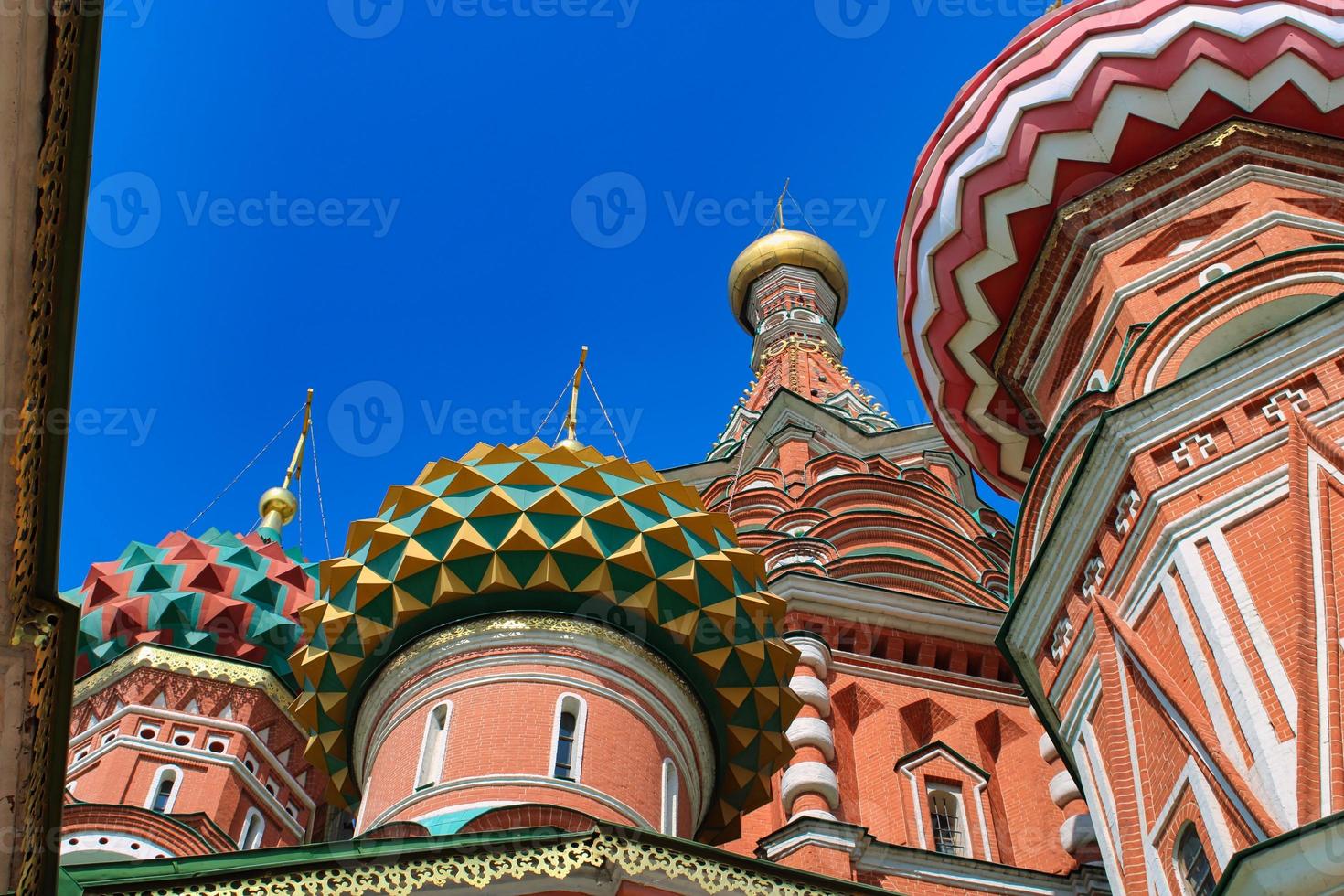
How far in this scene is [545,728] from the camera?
1191 centimetres

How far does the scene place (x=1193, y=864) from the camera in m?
8.70

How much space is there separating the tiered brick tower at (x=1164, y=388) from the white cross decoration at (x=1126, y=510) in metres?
0.02

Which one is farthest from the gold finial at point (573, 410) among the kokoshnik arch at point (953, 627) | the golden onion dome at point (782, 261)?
→ the golden onion dome at point (782, 261)

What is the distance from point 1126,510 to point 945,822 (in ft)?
19.6

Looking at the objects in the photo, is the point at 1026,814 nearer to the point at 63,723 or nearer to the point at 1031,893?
the point at 1031,893

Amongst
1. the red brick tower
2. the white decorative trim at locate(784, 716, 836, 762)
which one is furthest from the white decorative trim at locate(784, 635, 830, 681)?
the red brick tower

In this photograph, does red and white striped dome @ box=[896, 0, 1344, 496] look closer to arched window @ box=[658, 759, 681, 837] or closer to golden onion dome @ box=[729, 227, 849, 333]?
arched window @ box=[658, 759, 681, 837]

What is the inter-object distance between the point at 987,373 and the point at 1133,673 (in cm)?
477

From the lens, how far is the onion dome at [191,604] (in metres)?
18.9

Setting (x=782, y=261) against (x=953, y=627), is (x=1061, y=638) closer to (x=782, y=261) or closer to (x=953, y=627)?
A: (x=953, y=627)

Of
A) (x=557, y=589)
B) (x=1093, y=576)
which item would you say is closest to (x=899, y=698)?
(x=557, y=589)

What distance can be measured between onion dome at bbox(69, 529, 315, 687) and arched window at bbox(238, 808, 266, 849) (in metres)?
1.62

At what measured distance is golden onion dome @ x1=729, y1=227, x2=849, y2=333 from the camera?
31.7 meters

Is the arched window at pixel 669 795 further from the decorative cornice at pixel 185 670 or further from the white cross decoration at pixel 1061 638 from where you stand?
the decorative cornice at pixel 185 670
